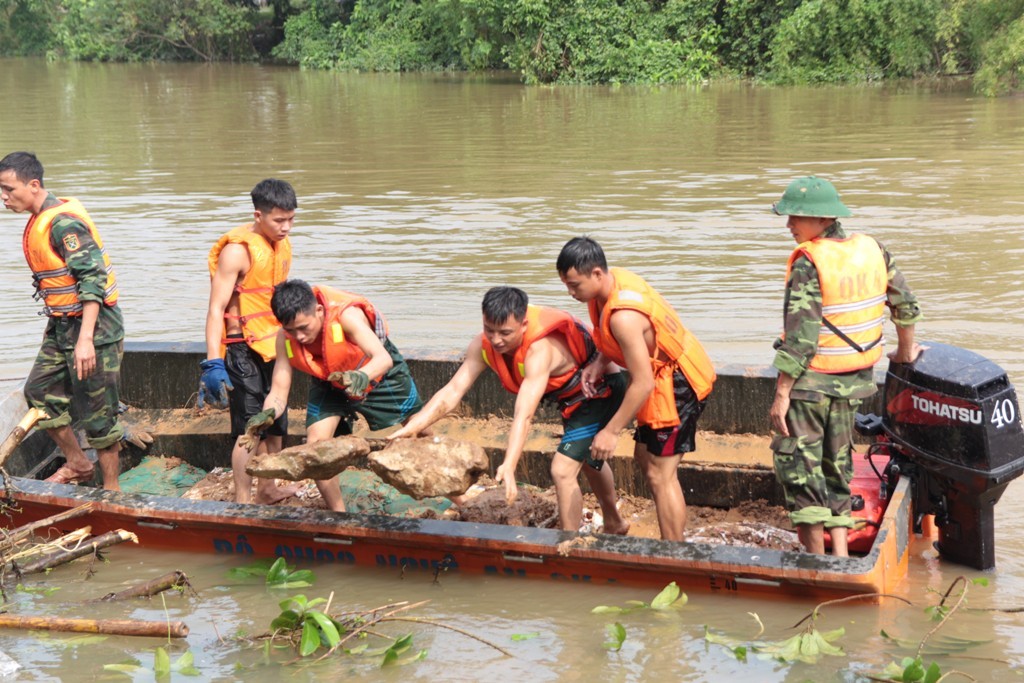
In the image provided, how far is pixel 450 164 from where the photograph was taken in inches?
→ 671

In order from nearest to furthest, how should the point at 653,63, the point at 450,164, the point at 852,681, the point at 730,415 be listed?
the point at 852,681 → the point at 730,415 → the point at 450,164 → the point at 653,63

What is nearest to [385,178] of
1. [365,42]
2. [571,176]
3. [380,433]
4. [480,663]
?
[571,176]

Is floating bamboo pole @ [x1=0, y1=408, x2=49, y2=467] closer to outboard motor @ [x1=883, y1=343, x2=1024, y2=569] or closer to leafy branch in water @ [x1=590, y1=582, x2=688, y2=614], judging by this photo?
leafy branch in water @ [x1=590, y1=582, x2=688, y2=614]

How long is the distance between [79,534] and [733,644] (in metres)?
2.96

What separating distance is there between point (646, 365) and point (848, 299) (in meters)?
0.81

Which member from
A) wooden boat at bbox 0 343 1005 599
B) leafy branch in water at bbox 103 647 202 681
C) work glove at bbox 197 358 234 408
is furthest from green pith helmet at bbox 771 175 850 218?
leafy branch in water at bbox 103 647 202 681

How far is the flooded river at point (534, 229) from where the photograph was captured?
4684mm

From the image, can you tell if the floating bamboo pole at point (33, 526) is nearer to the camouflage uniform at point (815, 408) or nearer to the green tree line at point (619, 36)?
the camouflage uniform at point (815, 408)

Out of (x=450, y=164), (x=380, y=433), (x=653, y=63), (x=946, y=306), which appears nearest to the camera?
(x=380, y=433)

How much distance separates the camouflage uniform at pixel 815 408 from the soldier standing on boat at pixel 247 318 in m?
2.37

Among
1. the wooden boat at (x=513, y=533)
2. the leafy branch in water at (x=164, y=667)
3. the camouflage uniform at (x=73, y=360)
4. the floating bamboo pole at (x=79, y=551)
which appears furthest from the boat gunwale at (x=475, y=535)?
the leafy branch in water at (x=164, y=667)

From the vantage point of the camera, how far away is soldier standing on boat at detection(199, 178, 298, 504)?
5672 mm

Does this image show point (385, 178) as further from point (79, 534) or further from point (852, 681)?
point (852, 681)

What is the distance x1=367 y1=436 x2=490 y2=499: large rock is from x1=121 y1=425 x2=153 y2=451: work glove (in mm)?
2355
